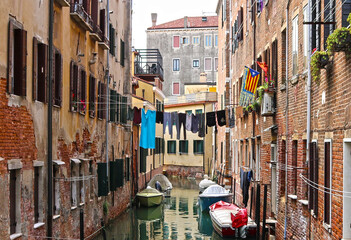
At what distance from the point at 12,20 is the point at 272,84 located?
8.29m

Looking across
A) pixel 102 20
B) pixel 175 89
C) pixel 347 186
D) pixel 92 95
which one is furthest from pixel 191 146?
pixel 347 186

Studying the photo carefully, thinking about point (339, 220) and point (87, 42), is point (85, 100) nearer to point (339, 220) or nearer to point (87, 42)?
point (87, 42)

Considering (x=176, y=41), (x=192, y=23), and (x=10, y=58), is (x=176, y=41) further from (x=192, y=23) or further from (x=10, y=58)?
(x=10, y=58)

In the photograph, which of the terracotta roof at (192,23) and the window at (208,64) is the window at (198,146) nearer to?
the window at (208,64)

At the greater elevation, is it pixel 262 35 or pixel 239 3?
pixel 239 3

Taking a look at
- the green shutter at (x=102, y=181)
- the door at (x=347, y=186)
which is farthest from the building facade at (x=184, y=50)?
the door at (x=347, y=186)

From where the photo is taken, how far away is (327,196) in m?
10.2

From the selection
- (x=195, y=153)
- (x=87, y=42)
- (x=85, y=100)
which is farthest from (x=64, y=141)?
(x=195, y=153)

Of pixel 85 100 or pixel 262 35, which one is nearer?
pixel 85 100

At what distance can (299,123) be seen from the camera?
1297 centimetres

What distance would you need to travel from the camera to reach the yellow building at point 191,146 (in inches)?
1966

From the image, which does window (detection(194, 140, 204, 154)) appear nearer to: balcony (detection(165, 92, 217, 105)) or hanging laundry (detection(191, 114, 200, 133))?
balcony (detection(165, 92, 217, 105))

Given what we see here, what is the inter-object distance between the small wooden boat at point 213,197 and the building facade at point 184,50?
3737cm

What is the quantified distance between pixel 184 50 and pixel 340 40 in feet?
187
